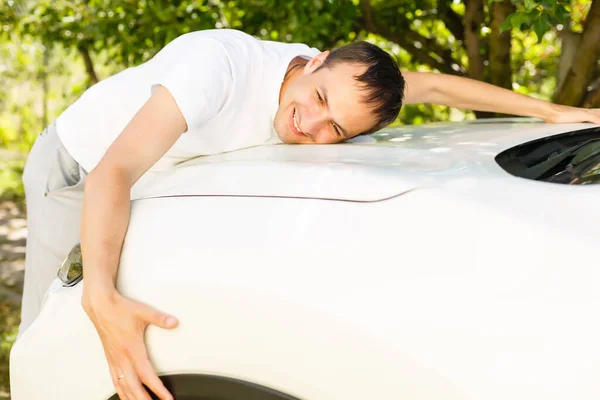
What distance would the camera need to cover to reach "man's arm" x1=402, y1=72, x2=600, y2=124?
250 cm

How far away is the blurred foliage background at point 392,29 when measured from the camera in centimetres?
387

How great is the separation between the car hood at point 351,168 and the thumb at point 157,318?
279 mm

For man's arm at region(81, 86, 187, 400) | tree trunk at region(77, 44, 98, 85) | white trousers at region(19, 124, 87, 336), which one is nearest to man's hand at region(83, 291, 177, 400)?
man's arm at region(81, 86, 187, 400)

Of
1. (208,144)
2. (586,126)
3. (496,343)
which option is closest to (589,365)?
(496,343)

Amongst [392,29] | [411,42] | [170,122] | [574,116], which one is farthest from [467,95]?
[411,42]

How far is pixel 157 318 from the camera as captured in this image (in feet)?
4.75

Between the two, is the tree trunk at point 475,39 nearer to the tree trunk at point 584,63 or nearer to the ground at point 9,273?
the tree trunk at point 584,63

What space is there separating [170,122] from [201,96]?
13 centimetres

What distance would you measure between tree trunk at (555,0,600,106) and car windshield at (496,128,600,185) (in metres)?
2.09

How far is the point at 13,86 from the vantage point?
1170 centimetres

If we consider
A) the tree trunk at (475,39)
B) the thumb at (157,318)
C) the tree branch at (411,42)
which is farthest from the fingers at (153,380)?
the tree branch at (411,42)

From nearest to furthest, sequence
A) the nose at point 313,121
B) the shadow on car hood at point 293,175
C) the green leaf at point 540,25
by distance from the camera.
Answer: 1. the shadow on car hood at point 293,175
2. the nose at point 313,121
3. the green leaf at point 540,25

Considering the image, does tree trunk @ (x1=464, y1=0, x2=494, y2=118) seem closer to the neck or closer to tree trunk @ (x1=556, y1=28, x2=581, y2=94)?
tree trunk @ (x1=556, y1=28, x2=581, y2=94)

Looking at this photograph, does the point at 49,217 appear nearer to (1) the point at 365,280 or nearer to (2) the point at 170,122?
(2) the point at 170,122
